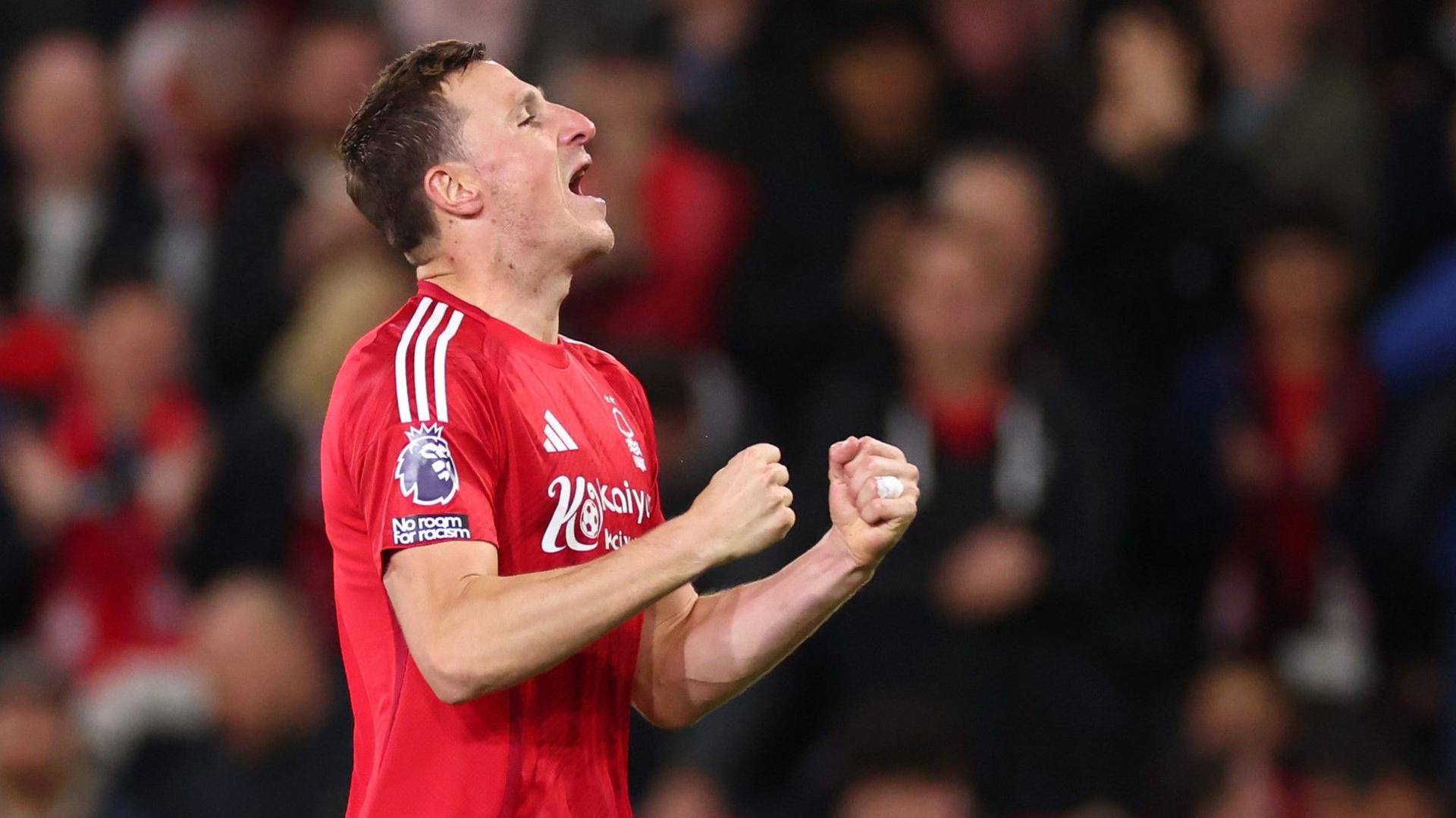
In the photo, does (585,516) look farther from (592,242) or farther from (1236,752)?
(1236,752)

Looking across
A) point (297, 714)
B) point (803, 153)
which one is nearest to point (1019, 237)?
point (803, 153)

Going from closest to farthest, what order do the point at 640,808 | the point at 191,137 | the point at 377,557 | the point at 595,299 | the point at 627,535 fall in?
1. the point at 377,557
2. the point at 627,535
3. the point at 640,808
4. the point at 595,299
5. the point at 191,137

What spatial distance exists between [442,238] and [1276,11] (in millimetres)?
5043

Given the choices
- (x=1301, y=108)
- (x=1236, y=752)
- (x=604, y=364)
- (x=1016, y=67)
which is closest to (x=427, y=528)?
(x=604, y=364)

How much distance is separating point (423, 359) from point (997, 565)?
3.72 m

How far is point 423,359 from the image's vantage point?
364 cm

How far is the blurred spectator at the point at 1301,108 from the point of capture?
26.5 ft

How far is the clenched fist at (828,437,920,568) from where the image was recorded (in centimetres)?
376

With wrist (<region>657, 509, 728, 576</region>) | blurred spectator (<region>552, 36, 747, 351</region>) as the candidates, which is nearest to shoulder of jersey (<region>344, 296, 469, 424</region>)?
wrist (<region>657, 509, 728, 576</region>)

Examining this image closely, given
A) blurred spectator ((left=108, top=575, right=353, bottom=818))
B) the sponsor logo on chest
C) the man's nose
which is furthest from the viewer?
blurred spectator ((left=108, top=575, right=353, bottom=818))

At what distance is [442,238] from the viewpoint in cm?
391

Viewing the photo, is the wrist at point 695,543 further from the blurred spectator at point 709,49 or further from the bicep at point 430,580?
the blurred spectator at point 709,49

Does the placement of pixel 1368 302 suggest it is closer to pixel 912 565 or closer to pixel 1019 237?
pixel 1019 237

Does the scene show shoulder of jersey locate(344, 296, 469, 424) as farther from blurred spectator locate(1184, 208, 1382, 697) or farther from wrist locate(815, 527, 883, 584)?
blurred spectator locate(1184, 208, 1382, 697)
